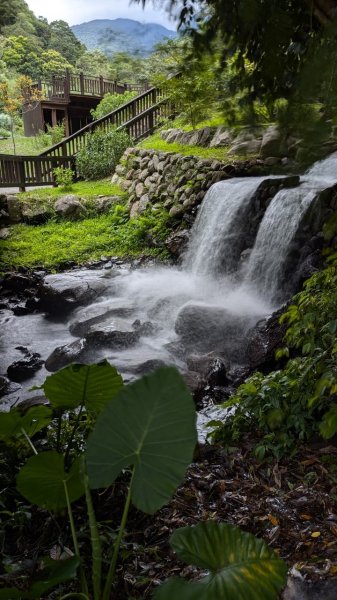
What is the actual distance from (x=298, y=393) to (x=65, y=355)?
3.54m

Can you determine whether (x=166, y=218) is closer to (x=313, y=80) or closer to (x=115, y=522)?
(x=313, y=80)

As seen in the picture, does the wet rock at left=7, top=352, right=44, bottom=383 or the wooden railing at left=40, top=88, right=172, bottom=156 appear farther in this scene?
the wooden railing at left=40, top=88, right=172, bottom=156

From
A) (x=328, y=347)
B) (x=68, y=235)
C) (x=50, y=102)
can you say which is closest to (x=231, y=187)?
(x=68, y=235)

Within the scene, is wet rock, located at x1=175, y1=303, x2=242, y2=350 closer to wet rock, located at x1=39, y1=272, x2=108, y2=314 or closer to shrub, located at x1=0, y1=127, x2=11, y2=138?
wet rock, located at x1=39, y1=272, x2=108, y2=314

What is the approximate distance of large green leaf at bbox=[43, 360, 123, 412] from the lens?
171 centimetres

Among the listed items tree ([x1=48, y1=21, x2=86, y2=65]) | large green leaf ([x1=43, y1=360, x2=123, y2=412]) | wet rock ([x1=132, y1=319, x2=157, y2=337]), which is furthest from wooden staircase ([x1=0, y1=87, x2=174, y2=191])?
large green leaf ([x1=43, y1=360, x2=123, y2=412])

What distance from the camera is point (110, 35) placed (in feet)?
9.87

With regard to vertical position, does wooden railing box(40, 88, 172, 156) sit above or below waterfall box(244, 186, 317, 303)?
above

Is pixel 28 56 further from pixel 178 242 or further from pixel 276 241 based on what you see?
pixel 276 241

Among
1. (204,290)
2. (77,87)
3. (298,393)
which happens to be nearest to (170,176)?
(204,290)

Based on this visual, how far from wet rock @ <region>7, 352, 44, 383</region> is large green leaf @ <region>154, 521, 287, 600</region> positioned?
14.6ft

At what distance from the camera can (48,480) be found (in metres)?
→ 1.64

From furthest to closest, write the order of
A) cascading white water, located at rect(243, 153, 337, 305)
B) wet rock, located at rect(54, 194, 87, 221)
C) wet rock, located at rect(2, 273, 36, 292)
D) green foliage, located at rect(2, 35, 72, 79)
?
wet rock, located at rect(54, 194, 87, 221) → green foliage, located at rect(2, 35, 72, 79) → wet rock, located at rect(2, 273, 36, 292) → cascading white water, located at rect(243, 153, 337, 305)

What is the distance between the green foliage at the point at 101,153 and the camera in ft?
42.8
